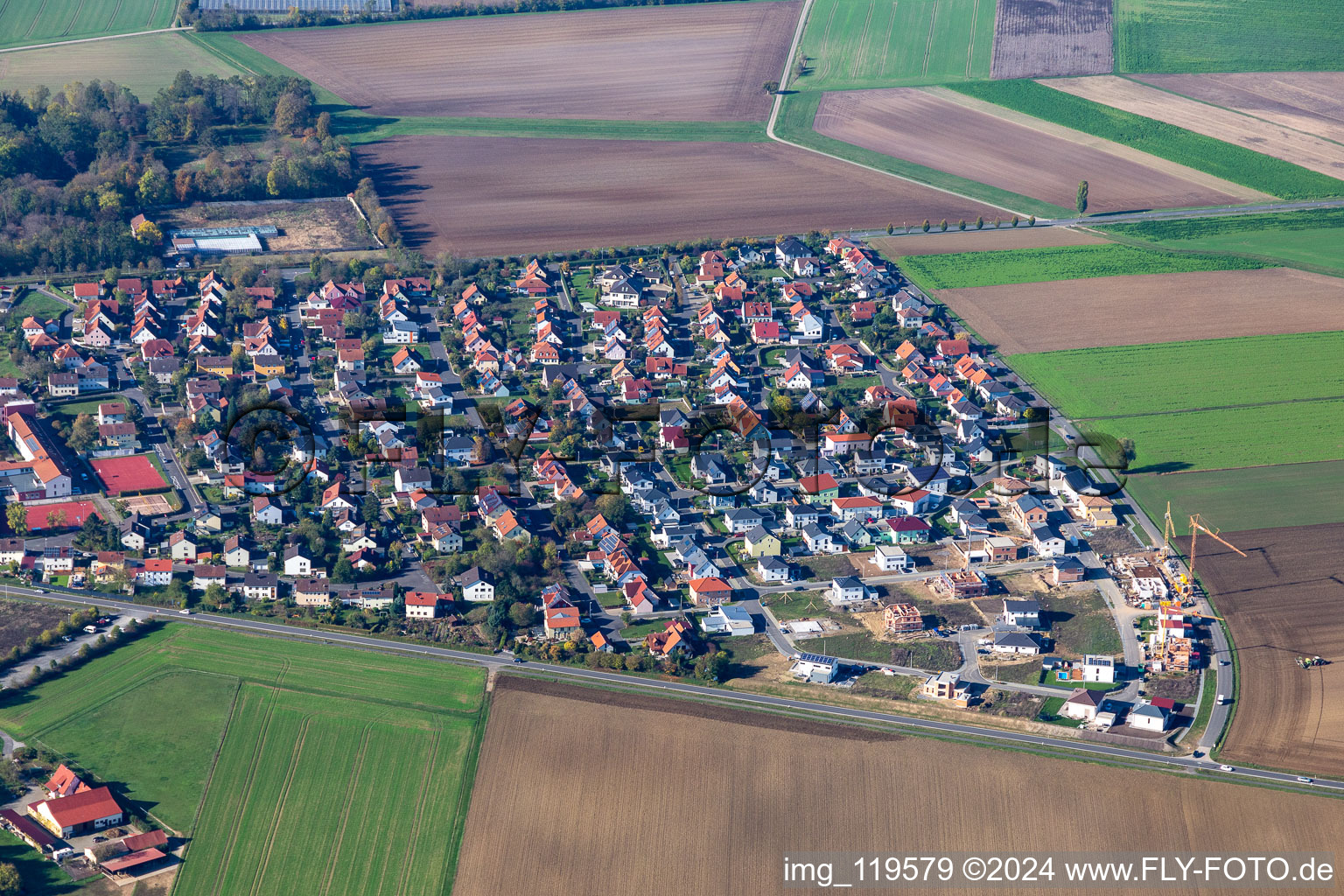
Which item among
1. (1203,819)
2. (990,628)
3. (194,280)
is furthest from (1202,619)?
(194,280)

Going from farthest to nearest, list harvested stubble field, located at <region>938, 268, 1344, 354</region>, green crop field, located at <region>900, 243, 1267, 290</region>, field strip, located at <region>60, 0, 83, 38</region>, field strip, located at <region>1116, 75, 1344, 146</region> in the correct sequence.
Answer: field strip, located at <region>60, 0, 83, 38</region>
field strip, located at <region>1116, 75, 1344, 146</region>
green crop field, located at <region>900, 243, 1267, 290</region>
harvested stubble field, located at <region>938, 268, 1344, 354</region>

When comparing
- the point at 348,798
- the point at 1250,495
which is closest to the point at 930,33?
the point at 1250,495

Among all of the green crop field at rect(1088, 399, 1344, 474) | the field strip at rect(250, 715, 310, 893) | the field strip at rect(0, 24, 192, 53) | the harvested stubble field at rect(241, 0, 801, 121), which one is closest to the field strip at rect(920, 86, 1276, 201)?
the harvested stubble field at rect(241, 0, 801, 121)

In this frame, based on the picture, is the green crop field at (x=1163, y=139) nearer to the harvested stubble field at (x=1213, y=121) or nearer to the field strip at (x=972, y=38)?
the harvested stubble field at (x=1213, y=121)

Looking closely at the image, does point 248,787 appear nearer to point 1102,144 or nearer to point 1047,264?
point 1047,264

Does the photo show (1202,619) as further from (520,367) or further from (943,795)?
(520,367)

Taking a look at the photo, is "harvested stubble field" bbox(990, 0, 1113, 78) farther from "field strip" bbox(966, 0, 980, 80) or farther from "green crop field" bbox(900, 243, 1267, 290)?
"green crop field" bbox(900, 243, 1267, 290)

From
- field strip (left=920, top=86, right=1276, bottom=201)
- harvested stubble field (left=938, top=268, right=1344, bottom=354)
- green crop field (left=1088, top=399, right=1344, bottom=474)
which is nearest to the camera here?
green crop field (left=1088, top=399, right=1344, bottom=474)
